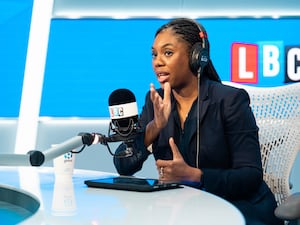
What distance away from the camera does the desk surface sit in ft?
3.05

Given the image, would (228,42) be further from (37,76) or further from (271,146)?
(271,146)

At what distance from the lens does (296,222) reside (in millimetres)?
1405

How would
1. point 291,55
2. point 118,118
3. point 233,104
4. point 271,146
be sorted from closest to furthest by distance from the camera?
point 118,118 < point 233,104 < point 271,146 < point 291,55

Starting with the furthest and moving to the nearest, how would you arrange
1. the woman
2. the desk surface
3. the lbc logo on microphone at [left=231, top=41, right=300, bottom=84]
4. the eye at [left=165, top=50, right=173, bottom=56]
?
the lbc logo on microphone at [left=231, top=41, right=300, bottom=84], the eye at [left=165, top=50, right=173, bottom=56], the woman, the desk surface

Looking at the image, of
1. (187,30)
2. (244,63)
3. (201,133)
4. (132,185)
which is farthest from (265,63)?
(132,185)

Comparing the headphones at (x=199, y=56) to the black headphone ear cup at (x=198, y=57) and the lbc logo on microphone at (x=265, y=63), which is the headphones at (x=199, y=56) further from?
the lbc logo on microphone at (x=265, y=63)

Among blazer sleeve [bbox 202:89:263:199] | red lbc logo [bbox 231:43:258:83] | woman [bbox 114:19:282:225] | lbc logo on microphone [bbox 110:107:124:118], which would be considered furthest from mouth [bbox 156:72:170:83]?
red lbc logo [bbox 231:43:258:83]

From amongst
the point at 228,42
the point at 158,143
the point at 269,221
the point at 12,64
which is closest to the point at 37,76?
the point at 12,64

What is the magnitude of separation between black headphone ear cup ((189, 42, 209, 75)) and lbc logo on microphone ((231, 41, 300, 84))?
2.02m

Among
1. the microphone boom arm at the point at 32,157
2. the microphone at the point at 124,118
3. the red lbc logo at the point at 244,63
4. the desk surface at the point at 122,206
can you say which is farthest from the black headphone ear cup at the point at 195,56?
the red lbc logo at the point at 244,63

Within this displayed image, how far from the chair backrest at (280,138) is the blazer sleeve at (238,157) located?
0.23 meters

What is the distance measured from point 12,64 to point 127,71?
0.88 m

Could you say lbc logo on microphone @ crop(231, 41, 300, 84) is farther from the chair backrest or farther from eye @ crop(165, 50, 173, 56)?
eye @ crop(165, 50, 173, 56)

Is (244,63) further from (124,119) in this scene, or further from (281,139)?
(124,119)
